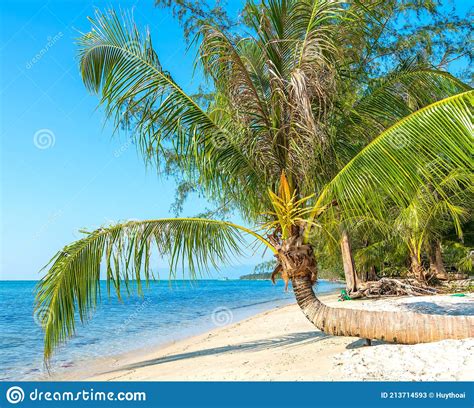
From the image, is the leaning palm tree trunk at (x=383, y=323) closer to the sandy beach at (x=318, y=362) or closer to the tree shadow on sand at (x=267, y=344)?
the sandy beach at (x=318, y=362)

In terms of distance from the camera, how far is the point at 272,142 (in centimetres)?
637

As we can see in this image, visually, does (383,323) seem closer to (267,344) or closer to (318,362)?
(318,362)

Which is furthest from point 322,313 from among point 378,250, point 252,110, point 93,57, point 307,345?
point 378,250

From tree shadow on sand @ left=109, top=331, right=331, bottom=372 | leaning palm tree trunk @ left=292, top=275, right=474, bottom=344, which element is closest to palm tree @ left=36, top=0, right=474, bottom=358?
leaning palm tree trunk @ left=292, top=275, right=474, bottom=344

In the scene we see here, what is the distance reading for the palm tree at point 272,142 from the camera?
18.5ft

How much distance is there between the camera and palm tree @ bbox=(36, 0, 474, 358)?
5.64 m

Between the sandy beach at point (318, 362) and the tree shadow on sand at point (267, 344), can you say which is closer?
the sandy beach at point (318, 362)

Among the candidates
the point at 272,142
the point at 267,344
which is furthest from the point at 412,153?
the point at 267,344

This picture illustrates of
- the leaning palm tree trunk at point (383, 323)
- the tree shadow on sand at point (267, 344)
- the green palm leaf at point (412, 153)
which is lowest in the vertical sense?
the tree shadow on sand at point (267, 344)

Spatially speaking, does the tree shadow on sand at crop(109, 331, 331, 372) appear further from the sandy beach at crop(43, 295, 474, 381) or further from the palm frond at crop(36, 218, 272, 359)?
the palm frond at crop(36, 218, 272, 359)

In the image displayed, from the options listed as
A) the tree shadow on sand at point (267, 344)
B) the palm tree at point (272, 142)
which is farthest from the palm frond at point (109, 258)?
the tree shadow on sand at point (267, 344)

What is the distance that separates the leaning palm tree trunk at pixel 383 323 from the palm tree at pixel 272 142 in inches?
0.5
